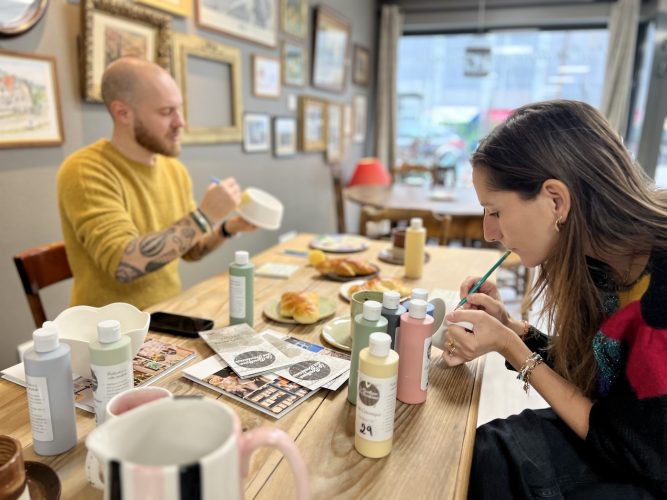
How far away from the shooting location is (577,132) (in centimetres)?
87

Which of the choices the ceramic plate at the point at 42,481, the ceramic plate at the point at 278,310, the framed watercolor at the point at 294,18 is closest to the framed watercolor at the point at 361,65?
the framed watercolor at the point at 294,18

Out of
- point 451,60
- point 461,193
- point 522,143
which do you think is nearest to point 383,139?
point 451,60

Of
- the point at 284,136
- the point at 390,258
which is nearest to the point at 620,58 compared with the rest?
the point at 284,136

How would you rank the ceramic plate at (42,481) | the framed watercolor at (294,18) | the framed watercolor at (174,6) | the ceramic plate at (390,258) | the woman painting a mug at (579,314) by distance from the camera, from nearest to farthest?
the ceramic plate at (42,481)
the woman painting a mug at (579,314)
the ceramic plate at (390,258)
the framed watercolor at (174,6)
the framed watercolor at (294,18)

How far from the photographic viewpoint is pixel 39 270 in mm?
1389

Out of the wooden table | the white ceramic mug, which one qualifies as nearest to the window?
the wooden table

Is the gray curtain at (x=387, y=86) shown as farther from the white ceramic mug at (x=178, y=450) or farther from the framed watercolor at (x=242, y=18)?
the white ceramic mug at (x=178, y=450)

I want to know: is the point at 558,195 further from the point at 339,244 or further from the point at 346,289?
the point at 339,244

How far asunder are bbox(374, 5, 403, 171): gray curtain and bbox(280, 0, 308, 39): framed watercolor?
1.87 metres

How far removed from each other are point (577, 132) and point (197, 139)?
205 centimetres

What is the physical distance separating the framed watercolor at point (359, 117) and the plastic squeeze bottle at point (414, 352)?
14.2 feet

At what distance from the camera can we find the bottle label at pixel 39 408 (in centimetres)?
66

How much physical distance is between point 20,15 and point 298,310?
1.37 metres

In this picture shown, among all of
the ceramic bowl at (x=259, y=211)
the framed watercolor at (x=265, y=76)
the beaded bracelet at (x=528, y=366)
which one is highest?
the framed watercolor at (x=265, y=76)
